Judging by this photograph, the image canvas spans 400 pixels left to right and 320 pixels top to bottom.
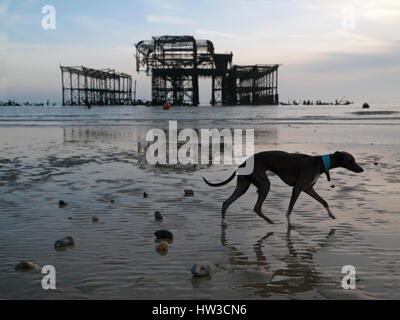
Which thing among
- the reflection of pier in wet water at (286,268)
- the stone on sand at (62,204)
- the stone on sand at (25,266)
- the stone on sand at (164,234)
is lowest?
the reflection of pier in wet water at (286,268)

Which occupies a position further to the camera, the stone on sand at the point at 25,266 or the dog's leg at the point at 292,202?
the dog's leg at the point at 292,202

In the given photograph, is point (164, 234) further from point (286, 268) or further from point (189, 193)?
point (189, 193)

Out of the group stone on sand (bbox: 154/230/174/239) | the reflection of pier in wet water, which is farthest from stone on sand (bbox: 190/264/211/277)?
stone on sand (bbox: 154/230/174/239)

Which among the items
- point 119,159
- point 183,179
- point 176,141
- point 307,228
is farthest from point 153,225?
point 176,141

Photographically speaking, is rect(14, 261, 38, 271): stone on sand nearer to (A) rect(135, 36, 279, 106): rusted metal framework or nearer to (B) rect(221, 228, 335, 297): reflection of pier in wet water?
(B) rect(221, 228, 335, 297): reflection of pier in wet water

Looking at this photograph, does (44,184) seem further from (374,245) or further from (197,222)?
(374,245)

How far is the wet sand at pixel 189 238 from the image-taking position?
13.8ft

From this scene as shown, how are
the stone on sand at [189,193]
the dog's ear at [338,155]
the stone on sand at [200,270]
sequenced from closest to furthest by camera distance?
the stone on sand at [200,270], the dog's ear at [338,155], the stone on sand at [189,193]

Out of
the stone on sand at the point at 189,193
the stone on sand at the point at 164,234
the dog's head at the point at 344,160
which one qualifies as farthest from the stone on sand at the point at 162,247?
the stone on sand at the point at 189,193

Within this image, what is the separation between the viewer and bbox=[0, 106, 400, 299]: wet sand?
4.20 metres

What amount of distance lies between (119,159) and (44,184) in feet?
13.5

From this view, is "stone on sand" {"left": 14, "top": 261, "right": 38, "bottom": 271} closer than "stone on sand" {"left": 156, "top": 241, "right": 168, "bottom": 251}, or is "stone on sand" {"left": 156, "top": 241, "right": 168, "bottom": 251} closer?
"stone on sand" {"left": 14, "top": 261, "right": 38, "bottom": 271}

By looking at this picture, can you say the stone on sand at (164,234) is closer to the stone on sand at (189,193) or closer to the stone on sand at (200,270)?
the stone on sand at (200,270)
